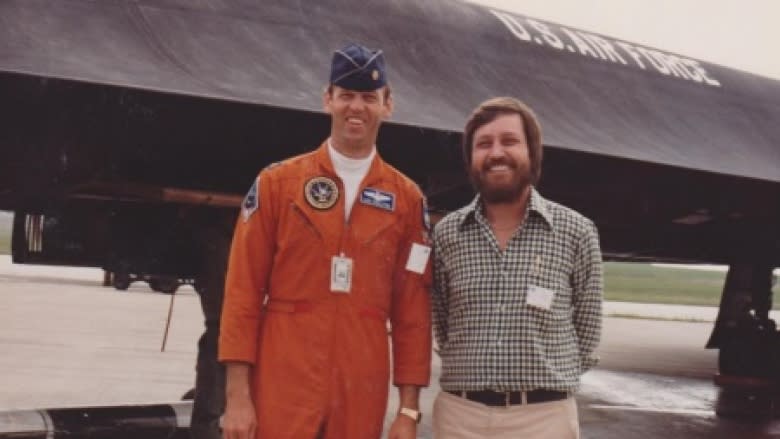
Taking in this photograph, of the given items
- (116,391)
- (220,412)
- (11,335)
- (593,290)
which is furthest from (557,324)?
(11,335)

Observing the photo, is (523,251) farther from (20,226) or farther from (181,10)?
(20,226)

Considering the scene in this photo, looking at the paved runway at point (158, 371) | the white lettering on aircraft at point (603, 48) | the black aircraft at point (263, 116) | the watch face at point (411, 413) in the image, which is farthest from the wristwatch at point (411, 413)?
the white lettering on aircraft at point (603, 48)

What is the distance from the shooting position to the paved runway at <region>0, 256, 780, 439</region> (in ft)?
24.9

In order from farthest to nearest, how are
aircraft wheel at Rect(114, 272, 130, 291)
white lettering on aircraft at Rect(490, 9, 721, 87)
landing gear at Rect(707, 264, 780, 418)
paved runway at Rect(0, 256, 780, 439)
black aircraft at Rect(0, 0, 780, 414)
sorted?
landing gear at Rect(707, 264, 780, 418) → paved runway at Rect(0, 256, 780, 439) → white lettering on aircraft at Rect(490, 9, 721, 87) → aircraft wheel at Rect(114, 272, 130, 291) → black aircraft at Rect(0, 0, 780, 414)

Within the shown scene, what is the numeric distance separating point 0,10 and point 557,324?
8.63 feet

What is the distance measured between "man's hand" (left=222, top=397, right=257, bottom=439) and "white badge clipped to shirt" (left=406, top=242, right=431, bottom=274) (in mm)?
601

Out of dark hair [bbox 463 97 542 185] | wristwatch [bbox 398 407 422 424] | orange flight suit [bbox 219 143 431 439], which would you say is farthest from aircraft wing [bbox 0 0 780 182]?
wristwatch [bbox 398 407 422 424]

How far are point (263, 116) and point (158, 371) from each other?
235 inches

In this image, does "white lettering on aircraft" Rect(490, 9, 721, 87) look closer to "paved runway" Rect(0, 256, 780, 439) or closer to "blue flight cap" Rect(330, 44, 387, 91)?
"paved runway" Rect(0, 256, 780, 439)

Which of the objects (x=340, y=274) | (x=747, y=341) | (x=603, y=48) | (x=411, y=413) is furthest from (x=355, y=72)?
(x=747, y=341)

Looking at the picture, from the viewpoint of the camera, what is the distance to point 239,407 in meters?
2.57

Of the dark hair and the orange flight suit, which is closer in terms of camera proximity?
the orange flight suit

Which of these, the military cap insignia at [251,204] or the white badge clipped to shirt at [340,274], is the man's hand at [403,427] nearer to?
the white badge clipped to shirt at [340,274]

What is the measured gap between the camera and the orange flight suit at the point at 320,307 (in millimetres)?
2592
